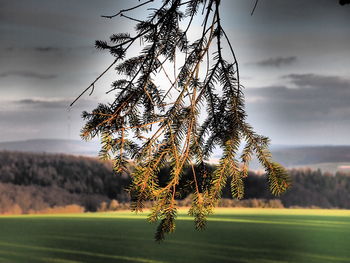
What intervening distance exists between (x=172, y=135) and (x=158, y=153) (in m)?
0.04

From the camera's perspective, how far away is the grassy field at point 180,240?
6.31 ft

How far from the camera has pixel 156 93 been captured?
2.96ft

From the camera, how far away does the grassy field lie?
6.31ft

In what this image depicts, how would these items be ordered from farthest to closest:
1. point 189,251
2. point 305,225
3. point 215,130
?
point 305,225, point 189,251, point 215,130

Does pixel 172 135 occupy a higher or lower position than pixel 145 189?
higher

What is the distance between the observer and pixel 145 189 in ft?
2.48

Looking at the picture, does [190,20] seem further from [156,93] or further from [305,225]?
[305,225]

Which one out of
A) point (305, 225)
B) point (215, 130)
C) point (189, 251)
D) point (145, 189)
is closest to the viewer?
point (145, 189)

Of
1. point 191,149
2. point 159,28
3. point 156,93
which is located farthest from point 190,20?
point 191,149

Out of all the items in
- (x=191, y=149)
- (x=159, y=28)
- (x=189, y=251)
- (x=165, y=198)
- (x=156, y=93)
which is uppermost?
(x=159, y=28)

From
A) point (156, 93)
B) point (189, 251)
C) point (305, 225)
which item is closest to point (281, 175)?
point (156, 93)

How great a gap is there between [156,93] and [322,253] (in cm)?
151

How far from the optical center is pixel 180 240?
7.30 feet

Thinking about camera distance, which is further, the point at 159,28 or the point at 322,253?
the point at 322,253
